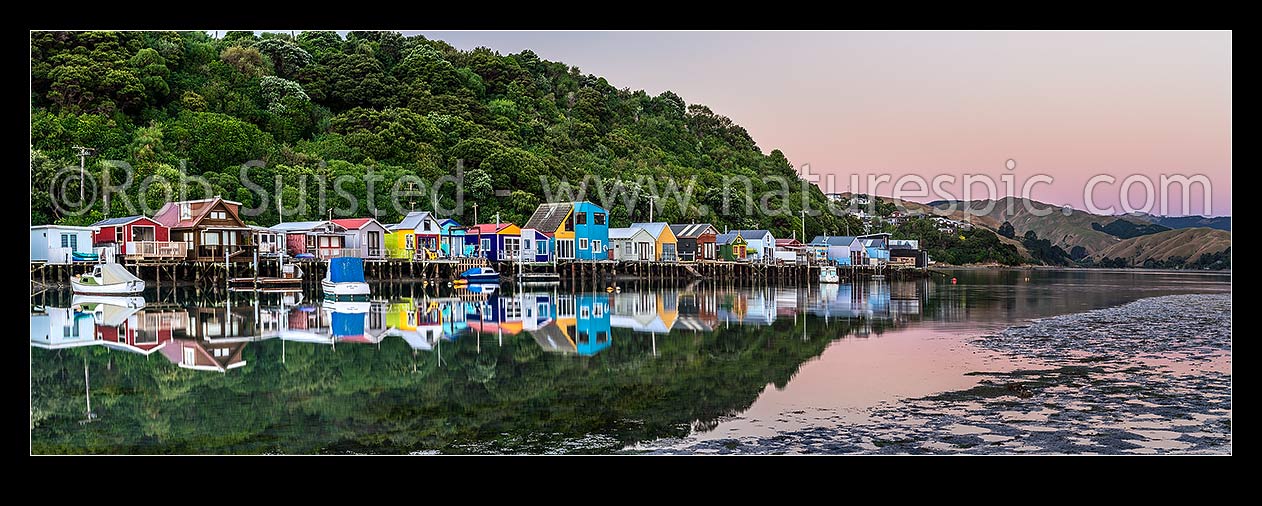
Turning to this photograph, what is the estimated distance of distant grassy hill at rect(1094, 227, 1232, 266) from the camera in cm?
7953

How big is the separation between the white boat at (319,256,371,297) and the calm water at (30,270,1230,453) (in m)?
5.97

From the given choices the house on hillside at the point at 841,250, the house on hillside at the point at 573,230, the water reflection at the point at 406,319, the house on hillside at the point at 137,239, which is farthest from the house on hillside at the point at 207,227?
the house on hillside at the point at 841,250

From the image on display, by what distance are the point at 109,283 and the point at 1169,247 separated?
95.1 m

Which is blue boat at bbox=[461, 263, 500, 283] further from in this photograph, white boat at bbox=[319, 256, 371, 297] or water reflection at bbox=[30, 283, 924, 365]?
white boat at bbox=[319, 256, 371, 297]

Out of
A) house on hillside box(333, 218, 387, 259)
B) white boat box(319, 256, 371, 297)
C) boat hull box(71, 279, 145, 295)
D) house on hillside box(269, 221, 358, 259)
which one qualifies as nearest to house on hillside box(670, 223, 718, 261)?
house on hillside box(333, 218, 387, 259)

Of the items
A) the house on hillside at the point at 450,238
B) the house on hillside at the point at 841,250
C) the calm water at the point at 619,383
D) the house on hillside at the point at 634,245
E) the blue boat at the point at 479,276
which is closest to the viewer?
the calm water at the point at 619,383

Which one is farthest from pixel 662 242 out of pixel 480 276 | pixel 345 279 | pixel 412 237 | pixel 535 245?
pixel 345 279

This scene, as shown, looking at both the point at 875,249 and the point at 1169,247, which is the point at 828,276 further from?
the point at 1169,247

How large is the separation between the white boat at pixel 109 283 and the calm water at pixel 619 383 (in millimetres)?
6312

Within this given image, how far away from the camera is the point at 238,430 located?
947 cm

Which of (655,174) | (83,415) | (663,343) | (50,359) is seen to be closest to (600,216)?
(655,174)

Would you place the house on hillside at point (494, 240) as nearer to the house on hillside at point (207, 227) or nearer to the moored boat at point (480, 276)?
the moored boat at point (480, 276)

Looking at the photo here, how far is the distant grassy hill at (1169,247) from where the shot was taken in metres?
79.5

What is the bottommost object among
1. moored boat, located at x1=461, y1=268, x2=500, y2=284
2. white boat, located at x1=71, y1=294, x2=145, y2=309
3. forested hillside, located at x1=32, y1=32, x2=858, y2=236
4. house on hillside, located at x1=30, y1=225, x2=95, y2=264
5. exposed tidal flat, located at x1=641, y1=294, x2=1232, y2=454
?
exposed tidal flat, located at x1=641, y1=294, x2=1232, y2=454
